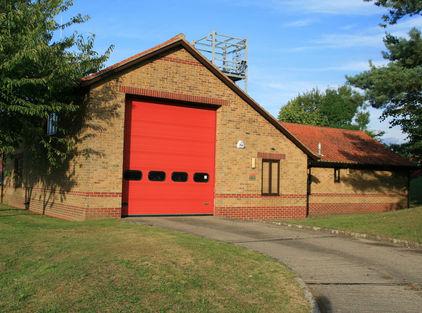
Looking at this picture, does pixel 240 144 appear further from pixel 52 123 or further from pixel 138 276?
pixel 138 276

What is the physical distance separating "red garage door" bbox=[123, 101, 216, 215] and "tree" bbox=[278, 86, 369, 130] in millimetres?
37453

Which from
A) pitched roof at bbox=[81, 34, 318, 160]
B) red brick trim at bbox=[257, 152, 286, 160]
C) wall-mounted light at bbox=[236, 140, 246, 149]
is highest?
pitched roof at bbox=[81, 34, 318, 160]

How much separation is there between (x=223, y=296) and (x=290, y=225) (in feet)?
32.1

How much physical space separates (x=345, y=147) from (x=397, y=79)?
33.7 feet

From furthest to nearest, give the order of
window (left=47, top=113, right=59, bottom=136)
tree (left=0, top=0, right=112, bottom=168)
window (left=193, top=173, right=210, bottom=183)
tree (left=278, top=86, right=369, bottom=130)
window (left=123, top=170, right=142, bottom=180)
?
1. tree (left=278, top=86, right=369, bottom=130)
2. window (left=193, top=173, right=210, bottom=183)
3. window (left=47, top=113, right=59, bottom=136)
4. window (left=123, top=170, right=142, bottom=180)
5. tree (left=0, top=0, right=112, bottom=168)

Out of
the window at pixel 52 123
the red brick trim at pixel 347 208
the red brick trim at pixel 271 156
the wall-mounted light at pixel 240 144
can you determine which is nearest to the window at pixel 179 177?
the wall-mounted light at pixel 240 144

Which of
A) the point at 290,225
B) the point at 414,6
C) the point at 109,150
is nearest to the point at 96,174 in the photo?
the point at 109,150

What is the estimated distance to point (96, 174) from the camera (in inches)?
637

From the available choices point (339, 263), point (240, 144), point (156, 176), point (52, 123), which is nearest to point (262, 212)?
point (240, 144)

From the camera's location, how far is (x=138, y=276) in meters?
7.91

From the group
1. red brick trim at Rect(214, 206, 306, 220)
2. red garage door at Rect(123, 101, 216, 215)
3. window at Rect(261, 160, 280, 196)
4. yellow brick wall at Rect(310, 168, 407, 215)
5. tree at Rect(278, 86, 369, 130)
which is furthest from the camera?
tree at Rect(278, 86, 369, 130)

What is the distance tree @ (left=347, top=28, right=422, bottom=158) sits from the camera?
18328 millimetres

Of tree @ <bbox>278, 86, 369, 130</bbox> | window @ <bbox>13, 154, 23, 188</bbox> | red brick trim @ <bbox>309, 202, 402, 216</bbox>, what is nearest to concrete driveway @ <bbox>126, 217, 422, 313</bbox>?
red brick trim @ <bbox>309, 202, 402, 216</bbox>

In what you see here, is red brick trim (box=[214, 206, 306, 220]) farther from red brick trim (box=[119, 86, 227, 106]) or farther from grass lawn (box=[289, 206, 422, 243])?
red brick trim (box=[119, 86, 227, 106])
